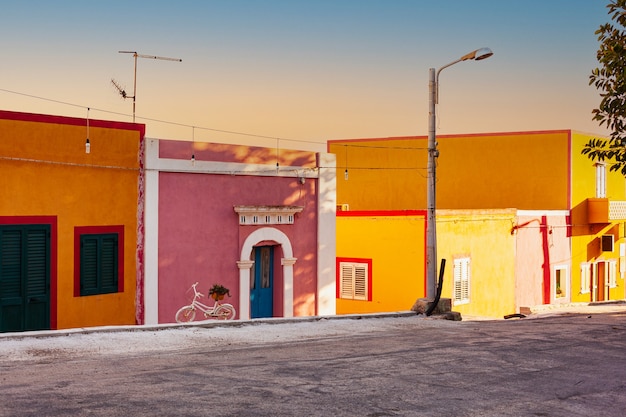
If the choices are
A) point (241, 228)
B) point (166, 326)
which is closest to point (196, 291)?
point (241, 228)

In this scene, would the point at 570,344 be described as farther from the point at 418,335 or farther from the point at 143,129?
the point at 143,129

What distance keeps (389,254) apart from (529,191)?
34.6 ft

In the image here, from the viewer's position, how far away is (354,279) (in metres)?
24.5

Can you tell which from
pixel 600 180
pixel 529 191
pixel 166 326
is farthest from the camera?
pixel 600 180

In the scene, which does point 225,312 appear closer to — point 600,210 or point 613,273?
point 600,210

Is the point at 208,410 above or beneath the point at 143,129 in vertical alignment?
beneath

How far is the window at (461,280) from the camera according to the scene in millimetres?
23484

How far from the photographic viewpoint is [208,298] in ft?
60.0

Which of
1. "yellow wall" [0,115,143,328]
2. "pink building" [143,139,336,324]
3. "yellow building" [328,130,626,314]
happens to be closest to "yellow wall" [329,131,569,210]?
"yellow building" [328,130,626,314]

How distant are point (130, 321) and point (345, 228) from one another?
31.7 feet

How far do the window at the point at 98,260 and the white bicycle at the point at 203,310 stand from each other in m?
1.61

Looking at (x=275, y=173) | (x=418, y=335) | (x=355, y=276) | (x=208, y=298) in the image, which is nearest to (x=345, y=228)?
(x=355, y=276)

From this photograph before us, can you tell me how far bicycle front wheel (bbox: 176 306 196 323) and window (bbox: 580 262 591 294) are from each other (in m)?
19.9

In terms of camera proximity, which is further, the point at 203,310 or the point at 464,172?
the point at 464,172
